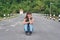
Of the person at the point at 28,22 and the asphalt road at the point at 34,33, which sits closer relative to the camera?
the asphalt road at the point at 34,33

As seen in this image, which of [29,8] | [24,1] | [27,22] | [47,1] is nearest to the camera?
[27,22]

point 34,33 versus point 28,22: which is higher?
point 28,22

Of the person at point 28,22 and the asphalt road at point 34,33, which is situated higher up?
the person at point 28,22

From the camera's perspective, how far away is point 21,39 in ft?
56.2

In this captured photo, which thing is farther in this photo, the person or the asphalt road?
the person

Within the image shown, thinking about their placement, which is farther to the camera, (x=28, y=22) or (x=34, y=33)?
(x=34, y=33)

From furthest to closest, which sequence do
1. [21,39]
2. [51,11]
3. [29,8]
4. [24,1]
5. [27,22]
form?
[24,1]
[29,8]
[51,11]
[27,22]
[21,39]

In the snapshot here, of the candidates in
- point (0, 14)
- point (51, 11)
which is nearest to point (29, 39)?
point (0, 14)

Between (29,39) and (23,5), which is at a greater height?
(29,39)

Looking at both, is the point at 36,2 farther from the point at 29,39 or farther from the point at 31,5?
the point at 29,39

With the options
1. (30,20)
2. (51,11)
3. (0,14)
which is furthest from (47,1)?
(30,20)

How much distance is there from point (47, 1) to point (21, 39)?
112m

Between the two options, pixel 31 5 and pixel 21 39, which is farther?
pixel 31 5

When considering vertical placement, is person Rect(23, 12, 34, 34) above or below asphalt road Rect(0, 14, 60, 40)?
above
